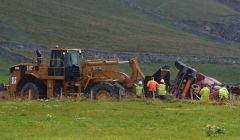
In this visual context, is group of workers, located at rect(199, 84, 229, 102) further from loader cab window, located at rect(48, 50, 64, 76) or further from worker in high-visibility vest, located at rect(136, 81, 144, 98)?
loader cab window, located at rect(48, 50, 64, 76)

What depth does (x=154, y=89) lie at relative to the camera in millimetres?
45219

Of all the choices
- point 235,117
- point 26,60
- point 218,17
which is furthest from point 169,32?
point 235,117

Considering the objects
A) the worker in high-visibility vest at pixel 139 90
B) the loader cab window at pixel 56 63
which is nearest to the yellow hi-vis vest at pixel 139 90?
the worker in high-visibility vest at pixel 139 90

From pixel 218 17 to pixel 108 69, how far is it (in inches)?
6034

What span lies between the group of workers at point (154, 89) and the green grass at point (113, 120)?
190 inches

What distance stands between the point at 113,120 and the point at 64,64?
17582 mm

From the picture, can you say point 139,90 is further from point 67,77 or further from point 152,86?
point 67,77

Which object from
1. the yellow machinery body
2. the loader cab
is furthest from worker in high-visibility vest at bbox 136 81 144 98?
the loader cab

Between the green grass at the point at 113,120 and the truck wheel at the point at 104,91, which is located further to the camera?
the truck wheel at the point at 104,91

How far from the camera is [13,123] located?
26.7 m

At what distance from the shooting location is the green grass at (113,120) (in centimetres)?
2306

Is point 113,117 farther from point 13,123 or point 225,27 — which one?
point 225,27

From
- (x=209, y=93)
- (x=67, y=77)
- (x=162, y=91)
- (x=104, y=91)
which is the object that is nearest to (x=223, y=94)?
(x=209, y=93)

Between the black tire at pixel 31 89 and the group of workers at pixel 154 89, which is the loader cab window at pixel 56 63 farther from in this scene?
the group of workers at pixel 154 89
